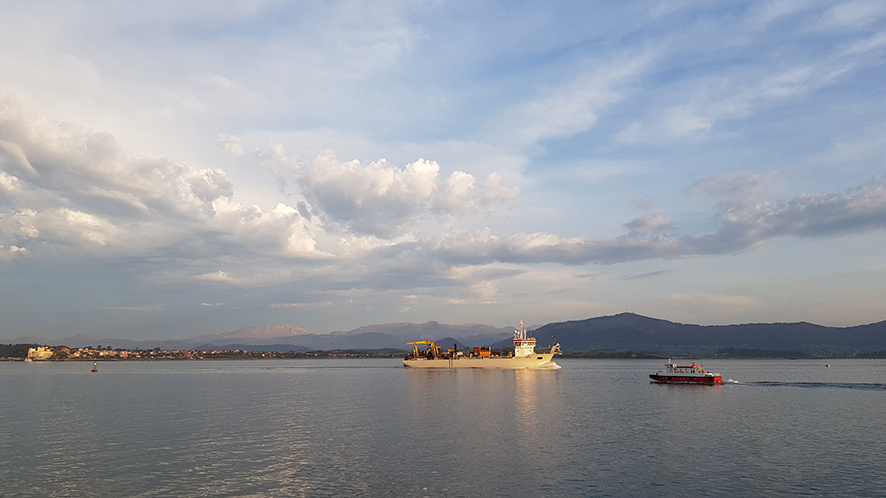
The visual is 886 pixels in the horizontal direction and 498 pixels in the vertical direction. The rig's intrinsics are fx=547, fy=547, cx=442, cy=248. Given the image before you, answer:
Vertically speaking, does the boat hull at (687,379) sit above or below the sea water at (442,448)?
below

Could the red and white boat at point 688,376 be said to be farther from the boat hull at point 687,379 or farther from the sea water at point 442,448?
the sea water at point 442,448

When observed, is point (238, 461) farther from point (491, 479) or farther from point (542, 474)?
point (542, 474)

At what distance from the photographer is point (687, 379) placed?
393 feet

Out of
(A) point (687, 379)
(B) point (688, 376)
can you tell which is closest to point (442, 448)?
(B) point (688, 376)

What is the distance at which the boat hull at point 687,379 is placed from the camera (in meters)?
117

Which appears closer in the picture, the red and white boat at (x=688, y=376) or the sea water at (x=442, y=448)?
the sea water at (x=442, y=448)

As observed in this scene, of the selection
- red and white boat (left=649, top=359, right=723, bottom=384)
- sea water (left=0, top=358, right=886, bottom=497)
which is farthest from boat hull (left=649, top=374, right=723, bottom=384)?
sea water (left=0, top=358, right=886, bottom=497)

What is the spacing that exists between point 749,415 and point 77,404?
8968 centimetres

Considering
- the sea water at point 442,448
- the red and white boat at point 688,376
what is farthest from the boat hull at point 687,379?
the sea water at point 442,448

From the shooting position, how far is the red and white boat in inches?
4604

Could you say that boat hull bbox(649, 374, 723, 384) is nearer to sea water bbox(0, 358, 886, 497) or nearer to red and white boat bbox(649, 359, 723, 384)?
red and white boat bbox(649, 359, 723, 384)

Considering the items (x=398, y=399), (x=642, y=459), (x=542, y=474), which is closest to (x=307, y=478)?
(x=542, y=474)

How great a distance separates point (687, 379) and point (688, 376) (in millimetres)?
876

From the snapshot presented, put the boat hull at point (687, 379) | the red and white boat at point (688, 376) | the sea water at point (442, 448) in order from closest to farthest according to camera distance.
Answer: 1. the sea water at point (442, 448)
2. the boat hull at point (687, 379)
3. the red and white boat at point (688, 376)
